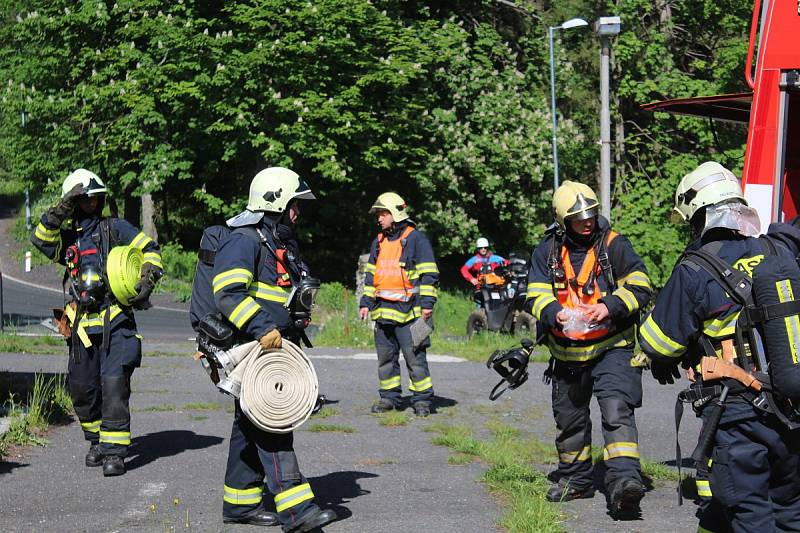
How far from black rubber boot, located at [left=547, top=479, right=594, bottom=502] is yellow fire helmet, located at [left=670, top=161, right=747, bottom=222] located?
2330 millimetres

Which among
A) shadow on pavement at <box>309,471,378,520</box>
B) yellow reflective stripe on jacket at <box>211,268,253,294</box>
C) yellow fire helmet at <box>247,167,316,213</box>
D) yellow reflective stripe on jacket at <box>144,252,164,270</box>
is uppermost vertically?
yellow fire helmet at <box>247,167,316,213</box>

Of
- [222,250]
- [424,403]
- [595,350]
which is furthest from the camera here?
[424,403]

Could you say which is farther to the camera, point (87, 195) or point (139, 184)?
point (139, 184)

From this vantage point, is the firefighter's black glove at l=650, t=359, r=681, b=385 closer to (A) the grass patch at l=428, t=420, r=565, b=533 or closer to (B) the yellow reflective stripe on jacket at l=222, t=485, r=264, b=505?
(A) the grass patch at l=428, t=420, r=565, b=533

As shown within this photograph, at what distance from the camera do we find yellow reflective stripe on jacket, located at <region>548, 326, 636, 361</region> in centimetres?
696

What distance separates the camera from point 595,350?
22.8 feet

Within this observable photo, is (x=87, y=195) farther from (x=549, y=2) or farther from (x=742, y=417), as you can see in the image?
(x=549, y=2)

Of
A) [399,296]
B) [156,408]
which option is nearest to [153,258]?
[156,408]

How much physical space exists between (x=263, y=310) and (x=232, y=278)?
258mm

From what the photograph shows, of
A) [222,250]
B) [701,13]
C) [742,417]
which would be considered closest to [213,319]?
[222,250]

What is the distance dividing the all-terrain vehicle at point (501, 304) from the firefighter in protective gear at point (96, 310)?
10994 millimetres

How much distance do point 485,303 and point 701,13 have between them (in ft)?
47.1

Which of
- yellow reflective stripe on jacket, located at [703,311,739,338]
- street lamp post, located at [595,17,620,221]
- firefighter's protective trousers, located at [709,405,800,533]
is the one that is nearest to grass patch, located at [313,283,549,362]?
Result: street lamp post, located at [595,17,620,221]

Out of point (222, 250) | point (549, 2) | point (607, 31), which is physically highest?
point (549, 2)
